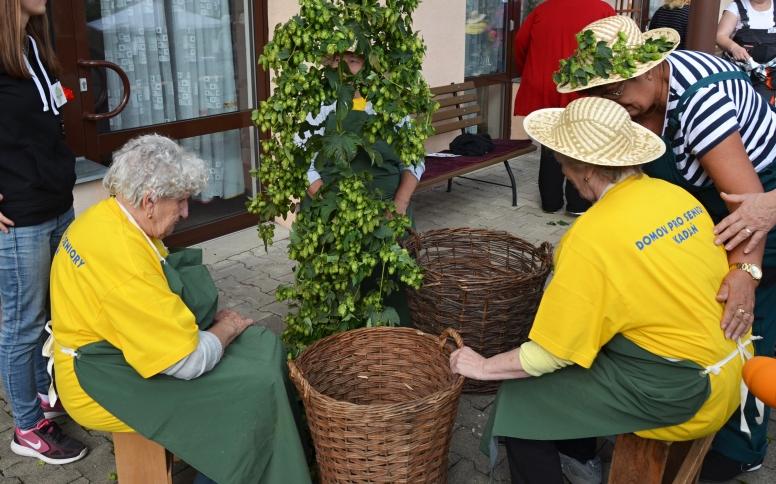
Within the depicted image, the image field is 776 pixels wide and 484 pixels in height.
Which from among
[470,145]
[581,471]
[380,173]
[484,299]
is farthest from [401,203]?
[470,145]

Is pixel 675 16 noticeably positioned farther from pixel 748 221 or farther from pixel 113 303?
pixel 113 303

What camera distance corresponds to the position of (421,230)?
5957 millimetres

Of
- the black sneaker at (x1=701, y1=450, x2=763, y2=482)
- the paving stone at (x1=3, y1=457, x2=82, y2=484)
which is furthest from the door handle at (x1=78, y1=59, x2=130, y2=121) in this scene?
the black sneaker at (x1=701, y1=450, x2=763, y2=482)

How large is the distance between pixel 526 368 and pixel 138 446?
52.1 inches

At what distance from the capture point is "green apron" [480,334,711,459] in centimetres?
229

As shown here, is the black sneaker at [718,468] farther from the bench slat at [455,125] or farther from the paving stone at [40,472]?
the bench slat at [455,125]

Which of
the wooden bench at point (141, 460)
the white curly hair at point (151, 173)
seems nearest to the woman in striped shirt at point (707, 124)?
the white curly hair at point (151, 173)

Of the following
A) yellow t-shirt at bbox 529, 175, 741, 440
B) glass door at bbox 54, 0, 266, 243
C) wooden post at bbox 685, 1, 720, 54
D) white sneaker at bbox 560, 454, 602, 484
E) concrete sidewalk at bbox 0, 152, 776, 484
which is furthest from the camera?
glass door at bbox 54, 0, 266, 243

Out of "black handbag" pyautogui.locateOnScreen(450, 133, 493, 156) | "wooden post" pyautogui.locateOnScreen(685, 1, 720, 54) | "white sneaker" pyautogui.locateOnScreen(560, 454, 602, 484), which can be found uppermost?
"wooden post" pyautogui.locateOnScreen(685, 1, 720, 54)

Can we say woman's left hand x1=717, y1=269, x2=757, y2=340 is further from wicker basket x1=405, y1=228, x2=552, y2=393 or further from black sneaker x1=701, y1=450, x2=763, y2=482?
wicker basket x1=405, y1=228, x2=552, y2=393

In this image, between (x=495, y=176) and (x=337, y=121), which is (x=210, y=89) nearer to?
(x=337, y=121)

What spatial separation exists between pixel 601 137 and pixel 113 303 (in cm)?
157

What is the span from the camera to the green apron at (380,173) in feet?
10.3

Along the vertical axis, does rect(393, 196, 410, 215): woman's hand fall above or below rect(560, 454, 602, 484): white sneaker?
above
